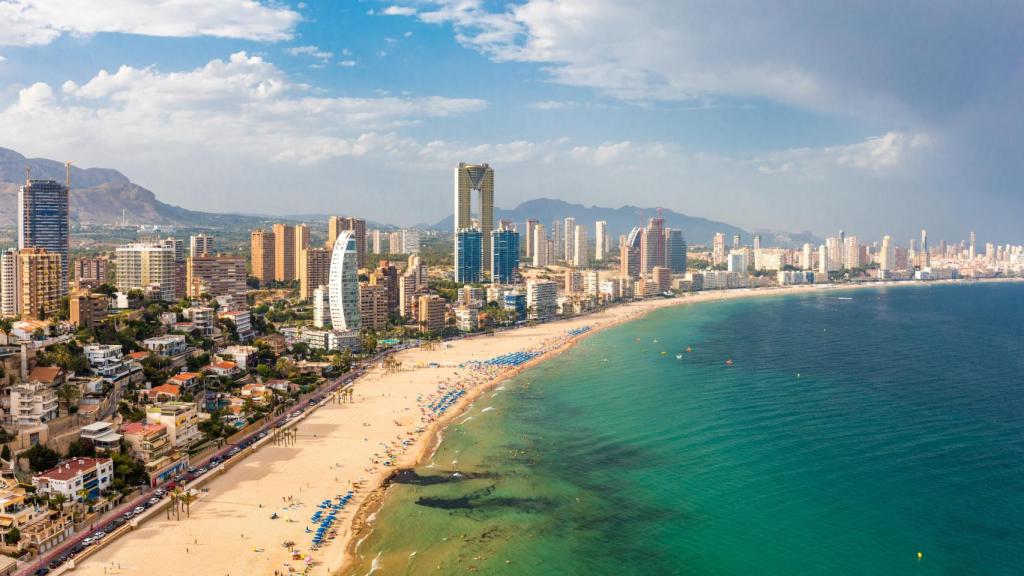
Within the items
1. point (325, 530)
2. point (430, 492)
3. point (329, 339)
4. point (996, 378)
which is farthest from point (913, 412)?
point (329, 339)

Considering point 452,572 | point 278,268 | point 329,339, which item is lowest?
point 452,572

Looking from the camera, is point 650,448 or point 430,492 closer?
point 430,492

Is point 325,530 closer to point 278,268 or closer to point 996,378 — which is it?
point 996,378

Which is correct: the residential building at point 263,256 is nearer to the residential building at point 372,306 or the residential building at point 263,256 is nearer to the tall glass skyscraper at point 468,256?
the residential building at point 372,306

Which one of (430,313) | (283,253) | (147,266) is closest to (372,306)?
(430,313)

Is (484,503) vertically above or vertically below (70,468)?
below

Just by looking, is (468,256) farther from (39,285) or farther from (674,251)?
(39,285)
